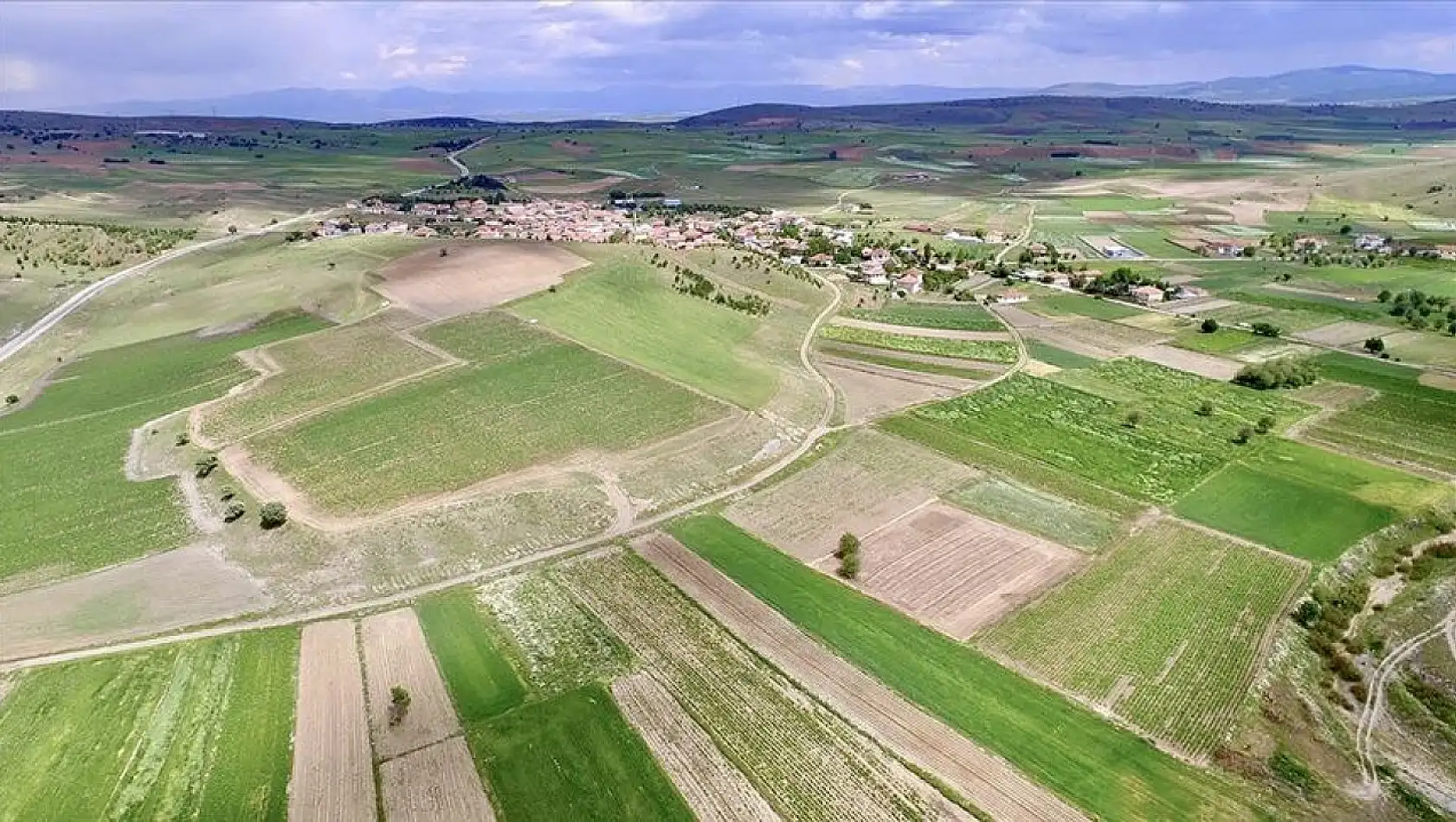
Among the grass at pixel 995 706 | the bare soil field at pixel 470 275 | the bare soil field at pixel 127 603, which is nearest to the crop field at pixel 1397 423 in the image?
the grass at pixel 995 706

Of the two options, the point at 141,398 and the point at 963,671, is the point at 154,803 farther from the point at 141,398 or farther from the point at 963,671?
the point at 141,398

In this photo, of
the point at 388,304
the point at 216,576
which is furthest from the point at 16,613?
the point at 388,304

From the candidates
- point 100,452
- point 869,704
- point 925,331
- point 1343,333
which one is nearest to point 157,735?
point 869,704

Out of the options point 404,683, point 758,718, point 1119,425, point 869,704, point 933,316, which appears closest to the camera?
point 758,718

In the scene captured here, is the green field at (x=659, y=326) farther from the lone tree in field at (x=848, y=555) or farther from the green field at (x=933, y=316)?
the lone tree in field at (x=848, y=555)

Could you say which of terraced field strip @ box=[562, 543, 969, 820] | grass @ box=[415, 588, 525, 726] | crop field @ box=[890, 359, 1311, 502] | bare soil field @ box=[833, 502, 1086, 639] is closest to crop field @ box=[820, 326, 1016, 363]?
crop field @ box=[890, 359, 1311, 502]

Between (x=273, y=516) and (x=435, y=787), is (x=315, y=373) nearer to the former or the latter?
(x=273, y=516)
